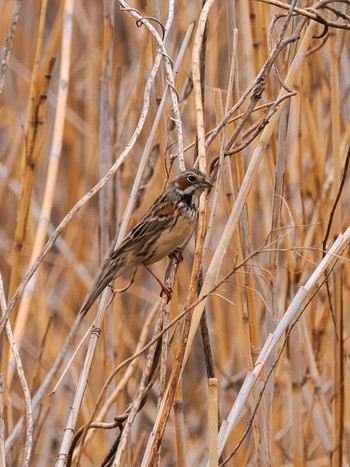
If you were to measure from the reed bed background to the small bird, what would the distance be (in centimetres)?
8

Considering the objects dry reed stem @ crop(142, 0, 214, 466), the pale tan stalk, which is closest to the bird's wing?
the pale tan stalk

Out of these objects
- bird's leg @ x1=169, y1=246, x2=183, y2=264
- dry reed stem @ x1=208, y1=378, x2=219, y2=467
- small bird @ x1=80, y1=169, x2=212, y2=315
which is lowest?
dry reed stem @ x1=208, y1=378, x2=219, y2=467

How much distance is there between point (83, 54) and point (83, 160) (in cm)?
52

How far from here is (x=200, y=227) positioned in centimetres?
171

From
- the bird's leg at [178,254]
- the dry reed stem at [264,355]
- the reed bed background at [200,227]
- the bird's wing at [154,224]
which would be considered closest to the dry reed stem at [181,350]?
the reed bed background at [200,227]

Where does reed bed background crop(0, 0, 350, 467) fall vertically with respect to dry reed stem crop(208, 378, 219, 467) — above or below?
above

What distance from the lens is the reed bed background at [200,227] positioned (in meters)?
1.77

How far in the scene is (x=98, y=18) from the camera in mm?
4066

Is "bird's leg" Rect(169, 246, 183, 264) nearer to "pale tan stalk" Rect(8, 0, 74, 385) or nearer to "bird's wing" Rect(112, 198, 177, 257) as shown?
"bird's wing" Rect(112, 198, 177, 257)

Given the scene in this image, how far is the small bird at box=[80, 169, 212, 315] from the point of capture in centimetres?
242

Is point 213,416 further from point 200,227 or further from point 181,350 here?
point 200,227

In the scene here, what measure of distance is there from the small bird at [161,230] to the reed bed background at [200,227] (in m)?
0.08

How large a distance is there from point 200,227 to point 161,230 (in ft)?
2.63

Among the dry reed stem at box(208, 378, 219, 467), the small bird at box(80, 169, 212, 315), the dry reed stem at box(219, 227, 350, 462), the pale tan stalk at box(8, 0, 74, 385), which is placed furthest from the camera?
the small bird at box(80, 169, 212, 315)
